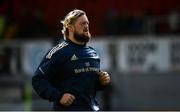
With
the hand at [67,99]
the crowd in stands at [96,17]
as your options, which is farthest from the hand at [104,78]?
Answer: the crowd in stands at [96,17]

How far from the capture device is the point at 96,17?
19.2 m

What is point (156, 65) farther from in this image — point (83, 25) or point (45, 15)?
point (83, 25)

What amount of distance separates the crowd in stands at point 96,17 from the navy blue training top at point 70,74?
1127 centimetres

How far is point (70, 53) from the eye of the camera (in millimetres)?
6352

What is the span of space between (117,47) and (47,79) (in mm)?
11696

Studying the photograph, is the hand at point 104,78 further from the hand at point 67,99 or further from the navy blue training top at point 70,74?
the hand at point 67,99

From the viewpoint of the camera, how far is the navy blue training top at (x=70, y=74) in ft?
20.7

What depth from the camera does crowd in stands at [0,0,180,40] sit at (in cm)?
1820

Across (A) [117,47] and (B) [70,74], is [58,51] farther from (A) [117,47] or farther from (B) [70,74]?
(A) [117,47]

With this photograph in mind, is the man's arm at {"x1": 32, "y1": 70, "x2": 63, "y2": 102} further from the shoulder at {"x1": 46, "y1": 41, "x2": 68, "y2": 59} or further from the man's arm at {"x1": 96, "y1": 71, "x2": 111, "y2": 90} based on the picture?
the man's arm at {"x1": 96, "y1": 71, "x2": 111, "y2": 90}

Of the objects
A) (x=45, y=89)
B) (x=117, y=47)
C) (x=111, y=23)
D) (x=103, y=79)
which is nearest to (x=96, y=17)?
(x=111, y=23)

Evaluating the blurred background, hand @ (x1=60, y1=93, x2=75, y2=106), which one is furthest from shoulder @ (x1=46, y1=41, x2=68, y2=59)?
the blurred background

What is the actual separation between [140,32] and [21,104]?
446 centimetres

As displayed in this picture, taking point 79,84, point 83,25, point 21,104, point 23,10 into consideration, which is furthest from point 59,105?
point 23,10
